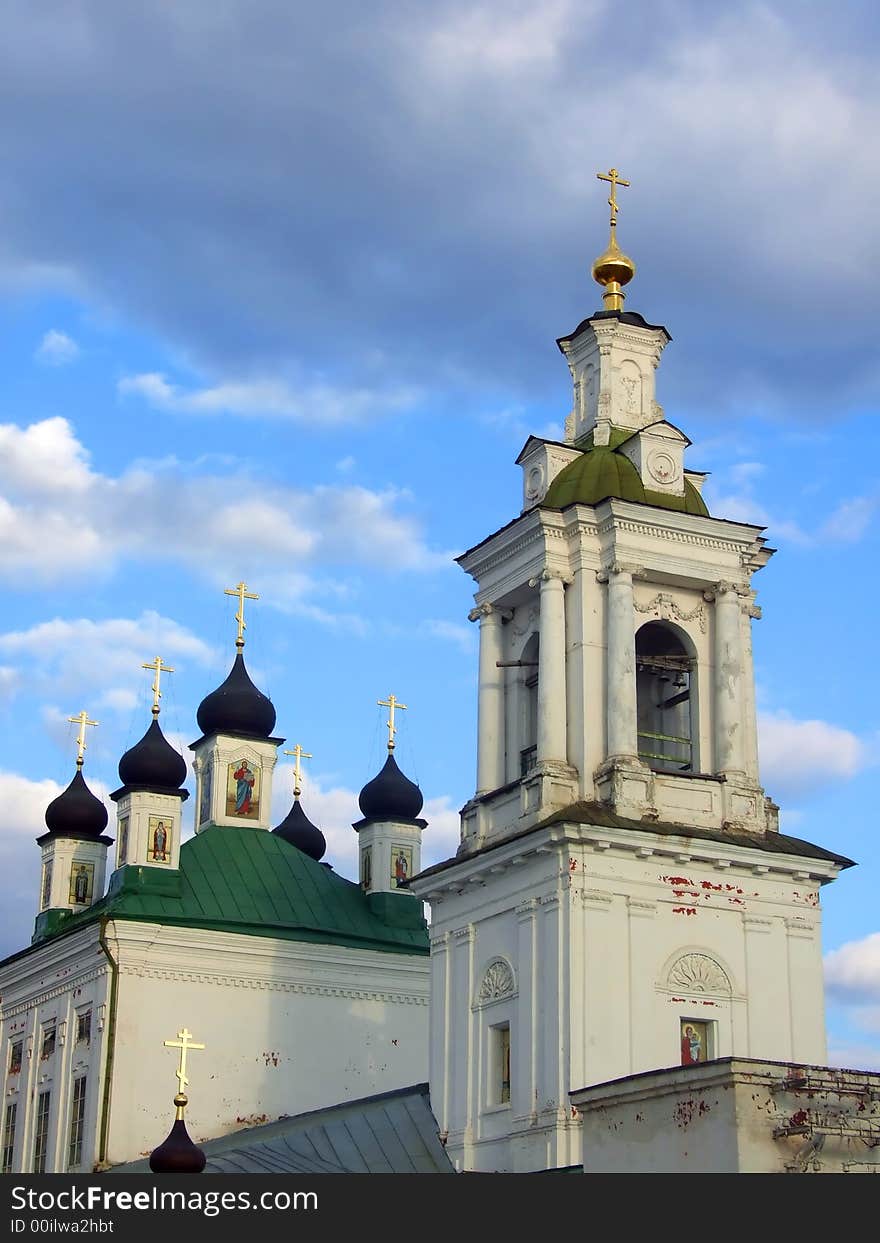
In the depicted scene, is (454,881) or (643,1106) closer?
(643,1106)

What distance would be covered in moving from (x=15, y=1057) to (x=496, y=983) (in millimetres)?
12754

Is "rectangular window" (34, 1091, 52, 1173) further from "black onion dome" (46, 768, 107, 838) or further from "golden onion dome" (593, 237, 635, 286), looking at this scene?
"golden onion dome" (593, 237, 635, 286)

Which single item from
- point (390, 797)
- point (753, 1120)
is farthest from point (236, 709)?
point (753, 1120)

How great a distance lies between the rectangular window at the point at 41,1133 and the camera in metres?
32.5

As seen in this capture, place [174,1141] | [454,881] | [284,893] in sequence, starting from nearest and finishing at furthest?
1. [174,1141]
2. [454,881]
3. [284,893]

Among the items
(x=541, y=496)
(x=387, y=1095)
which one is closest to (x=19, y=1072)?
(x=387, y=1095)

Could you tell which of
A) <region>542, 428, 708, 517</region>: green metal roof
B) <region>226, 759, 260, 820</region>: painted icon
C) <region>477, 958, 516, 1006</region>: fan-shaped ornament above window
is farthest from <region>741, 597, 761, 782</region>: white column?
<region>226, 759, 260, 820</region>: painted icon

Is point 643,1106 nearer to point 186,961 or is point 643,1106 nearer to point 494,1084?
point 494,1084

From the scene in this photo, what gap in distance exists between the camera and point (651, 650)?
26.9m

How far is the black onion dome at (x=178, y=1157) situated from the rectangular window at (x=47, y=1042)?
11.5 m

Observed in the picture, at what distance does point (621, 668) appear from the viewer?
2469 centimetres

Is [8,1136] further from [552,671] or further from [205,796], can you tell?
[552,671]

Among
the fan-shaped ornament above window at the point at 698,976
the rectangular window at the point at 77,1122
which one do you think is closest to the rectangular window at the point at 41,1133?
the rectangular window at the point at 77,1122

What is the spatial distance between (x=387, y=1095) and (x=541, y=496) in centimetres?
774
